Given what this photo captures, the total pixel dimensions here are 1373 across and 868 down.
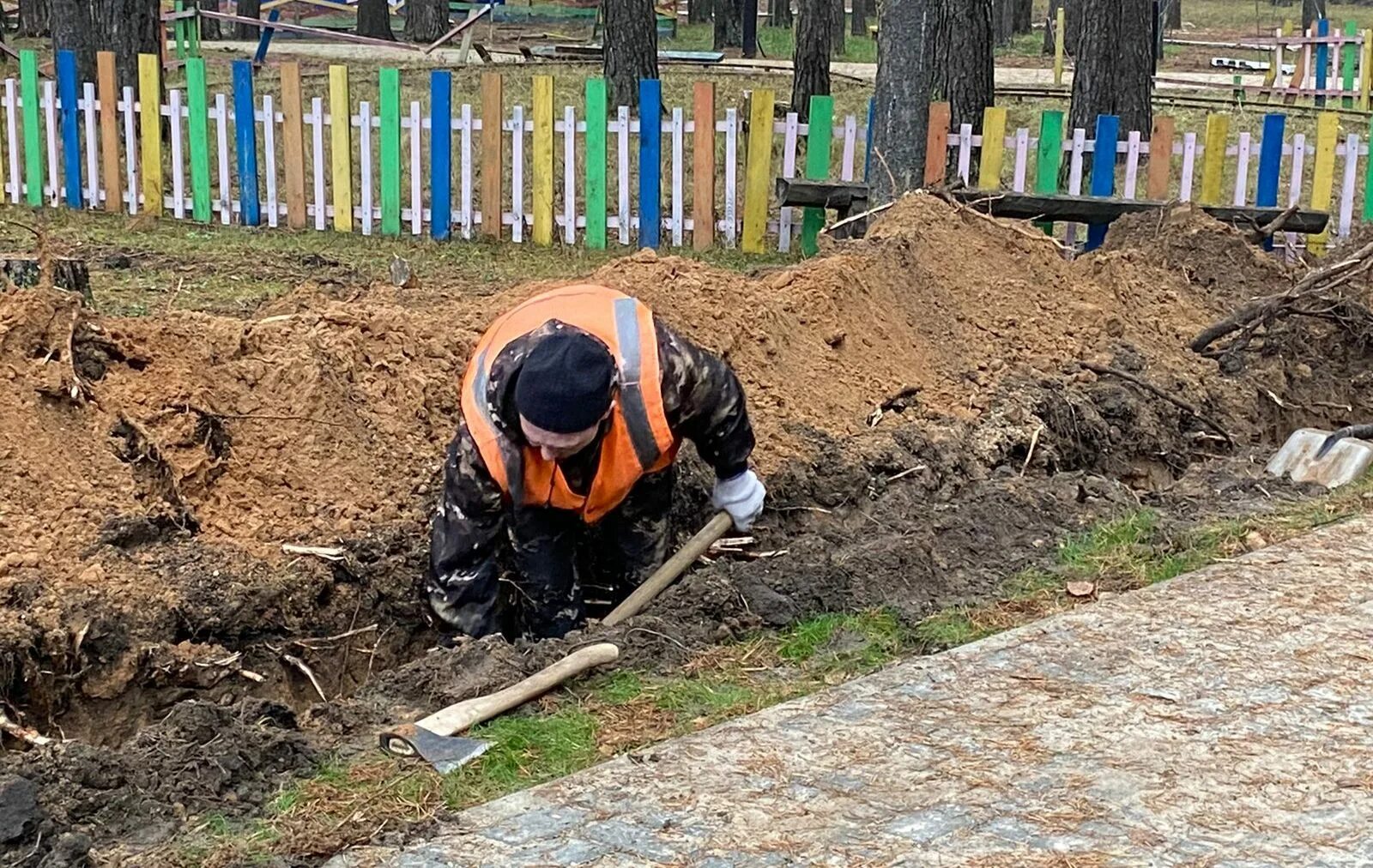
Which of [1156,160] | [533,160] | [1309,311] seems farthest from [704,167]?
[1309,311]

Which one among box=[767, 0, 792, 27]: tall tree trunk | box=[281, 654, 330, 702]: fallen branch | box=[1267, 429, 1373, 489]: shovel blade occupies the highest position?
box=[767, 0, 792, 27]: tall tree trunk

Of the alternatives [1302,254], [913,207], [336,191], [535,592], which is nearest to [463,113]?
[336,191]

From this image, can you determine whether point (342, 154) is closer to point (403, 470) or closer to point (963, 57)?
point (963, 57)

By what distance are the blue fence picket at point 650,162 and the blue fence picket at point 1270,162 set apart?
14.2 feet

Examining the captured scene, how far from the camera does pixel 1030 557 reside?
217 inches

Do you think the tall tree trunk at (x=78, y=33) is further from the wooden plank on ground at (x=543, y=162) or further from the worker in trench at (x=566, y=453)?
the worker in trench at (x=566, y=453)

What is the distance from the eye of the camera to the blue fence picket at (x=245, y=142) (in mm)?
12461

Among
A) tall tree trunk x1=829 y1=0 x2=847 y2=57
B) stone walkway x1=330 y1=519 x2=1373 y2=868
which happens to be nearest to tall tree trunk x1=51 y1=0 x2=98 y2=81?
stone walkway x1=330 y1=519 x2=1373 y2=868

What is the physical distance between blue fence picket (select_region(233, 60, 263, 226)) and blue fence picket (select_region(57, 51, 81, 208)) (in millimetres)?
1404

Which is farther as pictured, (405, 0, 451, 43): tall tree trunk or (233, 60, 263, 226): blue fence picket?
(405, 0, 451, 43): tall tree trunk

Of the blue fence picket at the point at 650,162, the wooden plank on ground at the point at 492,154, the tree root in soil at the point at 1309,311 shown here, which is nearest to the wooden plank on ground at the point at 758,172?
the blue fence picket at the point at 650,162

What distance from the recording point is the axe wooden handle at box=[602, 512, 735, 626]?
17.2ft

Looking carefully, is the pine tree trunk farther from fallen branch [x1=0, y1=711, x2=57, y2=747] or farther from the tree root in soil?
fallen branch [x1=0, y1=711, x2=57, y2=747]

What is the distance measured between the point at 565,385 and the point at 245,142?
8.94 m
